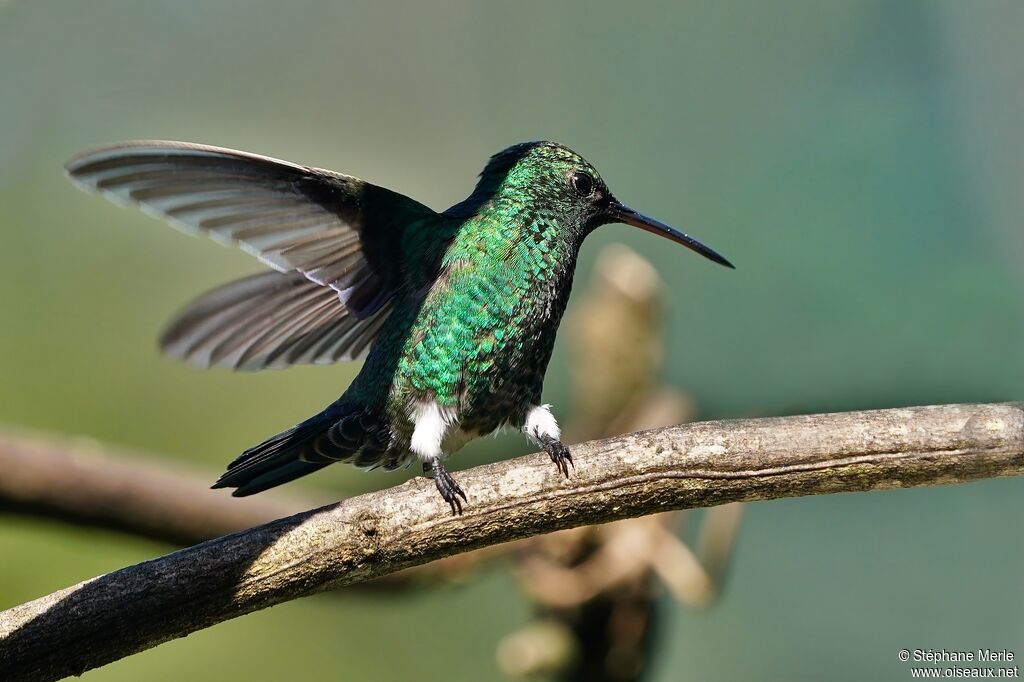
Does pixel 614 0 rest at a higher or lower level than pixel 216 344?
higher

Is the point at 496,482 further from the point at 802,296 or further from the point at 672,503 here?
the point at 802,296

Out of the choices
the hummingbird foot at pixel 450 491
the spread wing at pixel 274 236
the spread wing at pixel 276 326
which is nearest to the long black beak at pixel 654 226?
the spread wing at pixel 274 236

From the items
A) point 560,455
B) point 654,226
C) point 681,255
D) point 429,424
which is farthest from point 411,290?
point 681,255

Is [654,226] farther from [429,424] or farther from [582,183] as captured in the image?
[429,424]

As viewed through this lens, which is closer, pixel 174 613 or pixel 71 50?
pixel 174 613

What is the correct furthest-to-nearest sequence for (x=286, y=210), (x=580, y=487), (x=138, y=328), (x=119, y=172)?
(x=138, y=328) < (x=286, y=210) < (x=119, y=172) < (x=580, y=487)

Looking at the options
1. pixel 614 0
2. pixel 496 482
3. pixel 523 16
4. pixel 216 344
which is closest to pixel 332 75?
pixel 523 16
